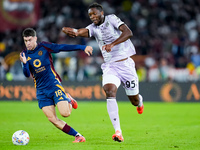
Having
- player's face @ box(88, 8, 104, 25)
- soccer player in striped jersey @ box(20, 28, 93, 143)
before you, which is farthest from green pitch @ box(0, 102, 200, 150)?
player's face @ box(88, 8, 104, 25)

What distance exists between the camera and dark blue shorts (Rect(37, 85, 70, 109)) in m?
8.51

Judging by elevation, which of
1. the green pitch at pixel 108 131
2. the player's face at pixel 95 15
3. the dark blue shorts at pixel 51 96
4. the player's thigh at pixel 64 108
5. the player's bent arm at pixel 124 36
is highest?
the player's face at pixel 95 15

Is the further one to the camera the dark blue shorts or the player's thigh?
the dark blue shorts

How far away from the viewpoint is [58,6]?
28.7m

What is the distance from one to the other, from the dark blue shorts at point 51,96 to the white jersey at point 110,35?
1.26 m

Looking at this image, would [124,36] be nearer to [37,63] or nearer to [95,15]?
[95,15]

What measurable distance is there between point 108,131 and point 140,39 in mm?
15254

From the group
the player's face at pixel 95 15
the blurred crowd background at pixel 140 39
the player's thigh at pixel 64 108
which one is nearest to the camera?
the player's thigh at pixel 64 108

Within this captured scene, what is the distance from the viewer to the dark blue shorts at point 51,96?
27.9 feet

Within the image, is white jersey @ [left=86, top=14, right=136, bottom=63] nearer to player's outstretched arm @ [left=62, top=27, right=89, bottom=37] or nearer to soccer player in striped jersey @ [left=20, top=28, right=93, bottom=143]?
player's outstretched arm @ [left=62, top=27, right=89, bottom=37]

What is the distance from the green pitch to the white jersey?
5.58ft

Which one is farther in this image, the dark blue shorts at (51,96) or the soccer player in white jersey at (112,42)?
the soccer player in white jersey at (112,42)

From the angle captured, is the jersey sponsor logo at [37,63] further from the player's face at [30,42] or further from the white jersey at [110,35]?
the white jersey at [110,35]

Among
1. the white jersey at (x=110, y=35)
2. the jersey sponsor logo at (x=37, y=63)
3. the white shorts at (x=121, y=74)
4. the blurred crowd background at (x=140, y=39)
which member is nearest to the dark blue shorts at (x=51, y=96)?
the jersey sponsor logo at (x=37, y=63)
